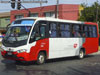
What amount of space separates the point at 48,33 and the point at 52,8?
33.2m

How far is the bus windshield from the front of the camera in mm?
12174

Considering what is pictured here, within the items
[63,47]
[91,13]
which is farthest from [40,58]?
[91,13]

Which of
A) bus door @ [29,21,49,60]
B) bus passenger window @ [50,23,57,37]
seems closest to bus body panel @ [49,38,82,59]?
bus passenger window @ [50,23,57,37]

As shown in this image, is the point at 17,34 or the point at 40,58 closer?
the point at 17,34

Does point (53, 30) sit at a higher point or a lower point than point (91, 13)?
lower

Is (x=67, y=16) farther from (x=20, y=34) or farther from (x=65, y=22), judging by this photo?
(x=20, y=34)

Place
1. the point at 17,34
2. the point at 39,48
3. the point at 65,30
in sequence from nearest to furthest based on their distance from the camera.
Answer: the point at 17,34 < the point at 39,48 < the point at 65,30

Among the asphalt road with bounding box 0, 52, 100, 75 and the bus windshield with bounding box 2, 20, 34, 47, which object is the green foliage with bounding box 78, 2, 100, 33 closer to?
the asphalt road with bounding box 0, 52, 100, 75

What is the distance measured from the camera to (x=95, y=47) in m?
18.8

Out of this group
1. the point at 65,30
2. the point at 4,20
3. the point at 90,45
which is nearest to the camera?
the point at 65,30

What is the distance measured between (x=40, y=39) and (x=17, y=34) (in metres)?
1.38

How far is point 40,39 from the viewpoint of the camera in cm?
1296

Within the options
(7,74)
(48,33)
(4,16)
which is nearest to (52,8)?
(4,16)

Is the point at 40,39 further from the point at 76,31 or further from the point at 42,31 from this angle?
the point at 76,31
